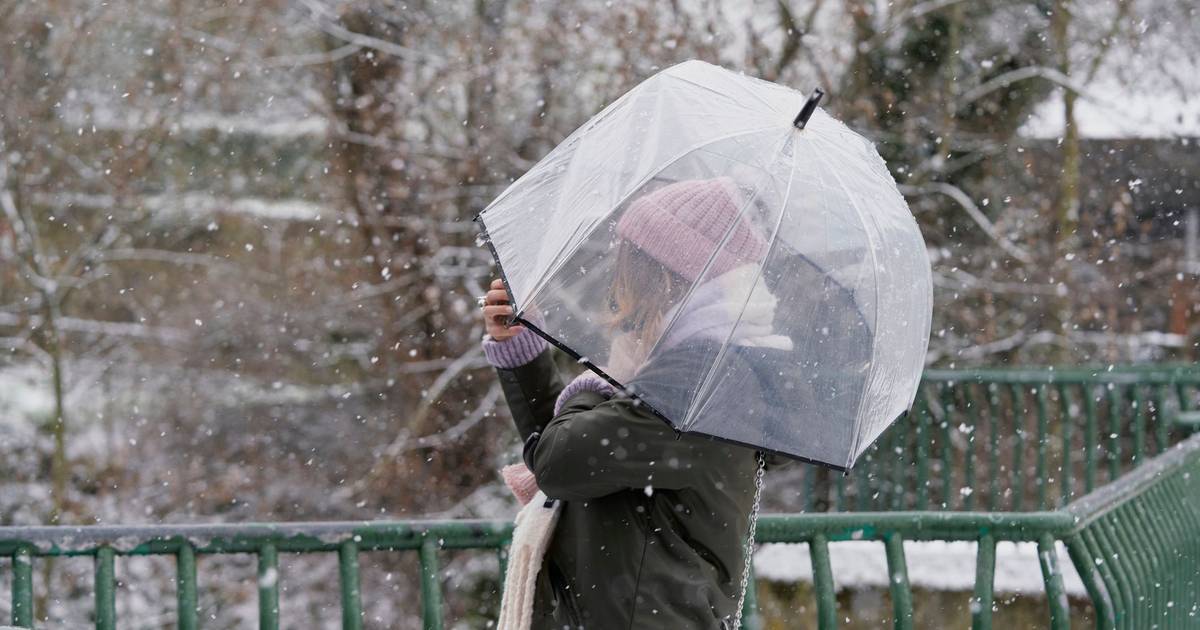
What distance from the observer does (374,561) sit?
1153cm

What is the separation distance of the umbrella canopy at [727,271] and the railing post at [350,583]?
93 cm

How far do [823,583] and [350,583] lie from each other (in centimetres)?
120

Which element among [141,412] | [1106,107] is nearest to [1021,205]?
[1106,107]

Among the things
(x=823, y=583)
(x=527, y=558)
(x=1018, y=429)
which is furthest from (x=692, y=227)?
(x=1018, y=429)

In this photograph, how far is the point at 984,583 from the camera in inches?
119

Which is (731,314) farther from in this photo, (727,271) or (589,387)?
(589,387)

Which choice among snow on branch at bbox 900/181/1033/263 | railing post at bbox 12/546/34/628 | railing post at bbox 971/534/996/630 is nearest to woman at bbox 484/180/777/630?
railing post at bbox 971/534/996/630

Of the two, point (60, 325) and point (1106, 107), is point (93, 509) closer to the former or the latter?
point (60, 325)

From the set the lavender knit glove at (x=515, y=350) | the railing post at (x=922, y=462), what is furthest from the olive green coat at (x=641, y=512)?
the railing post at (x=922, y=462)

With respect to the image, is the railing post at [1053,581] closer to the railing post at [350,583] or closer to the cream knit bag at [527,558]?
the cream knit bag at [527,558]

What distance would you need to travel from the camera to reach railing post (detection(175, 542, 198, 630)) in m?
2.88

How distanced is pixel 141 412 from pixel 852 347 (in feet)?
35.2

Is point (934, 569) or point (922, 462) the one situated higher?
point (922, 462)

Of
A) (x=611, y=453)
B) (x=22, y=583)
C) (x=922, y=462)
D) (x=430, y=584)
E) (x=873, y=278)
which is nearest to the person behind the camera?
(x=611, y=453)
